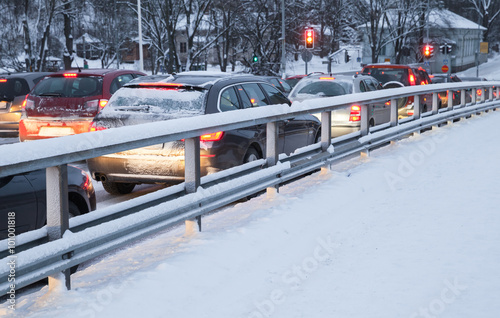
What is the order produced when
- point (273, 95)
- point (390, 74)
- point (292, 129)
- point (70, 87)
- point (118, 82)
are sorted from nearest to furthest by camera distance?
1. point (292, 129)
2. point (273, 95)
3. point (70, 87)
4. point (118, 82)
5. point (390, 74)

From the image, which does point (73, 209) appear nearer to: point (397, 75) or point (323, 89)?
point (323, 89)

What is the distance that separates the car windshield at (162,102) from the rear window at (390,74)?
1273 centimetres

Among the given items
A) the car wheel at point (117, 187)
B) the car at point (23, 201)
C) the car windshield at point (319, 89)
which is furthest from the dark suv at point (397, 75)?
the car at point (23, 201)

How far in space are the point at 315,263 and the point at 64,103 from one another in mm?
7994

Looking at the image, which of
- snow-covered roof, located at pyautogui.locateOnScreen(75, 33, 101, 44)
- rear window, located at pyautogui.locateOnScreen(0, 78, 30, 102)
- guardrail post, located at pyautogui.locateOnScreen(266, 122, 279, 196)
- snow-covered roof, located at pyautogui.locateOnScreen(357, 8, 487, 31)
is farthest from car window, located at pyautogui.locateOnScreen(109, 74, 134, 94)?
snow-covered roof, located at pyautogui.locateOnScreen(75, 33, 101, 44)

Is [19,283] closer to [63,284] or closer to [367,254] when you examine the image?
[63,284]

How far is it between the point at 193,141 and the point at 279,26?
45.5 meters

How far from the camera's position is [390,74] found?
20.7 meters

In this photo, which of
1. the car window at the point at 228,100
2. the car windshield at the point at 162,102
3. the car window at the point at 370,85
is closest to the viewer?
the car windshield at the point at 162,102

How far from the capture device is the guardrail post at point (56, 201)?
4.69 metres

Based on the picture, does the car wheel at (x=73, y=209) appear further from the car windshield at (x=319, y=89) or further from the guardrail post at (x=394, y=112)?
the car windshield at (x=319, y=89)

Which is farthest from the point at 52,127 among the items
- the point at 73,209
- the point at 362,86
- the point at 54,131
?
the point at 73,209

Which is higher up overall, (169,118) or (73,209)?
(169,118)

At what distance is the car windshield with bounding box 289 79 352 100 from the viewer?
14.5 m
